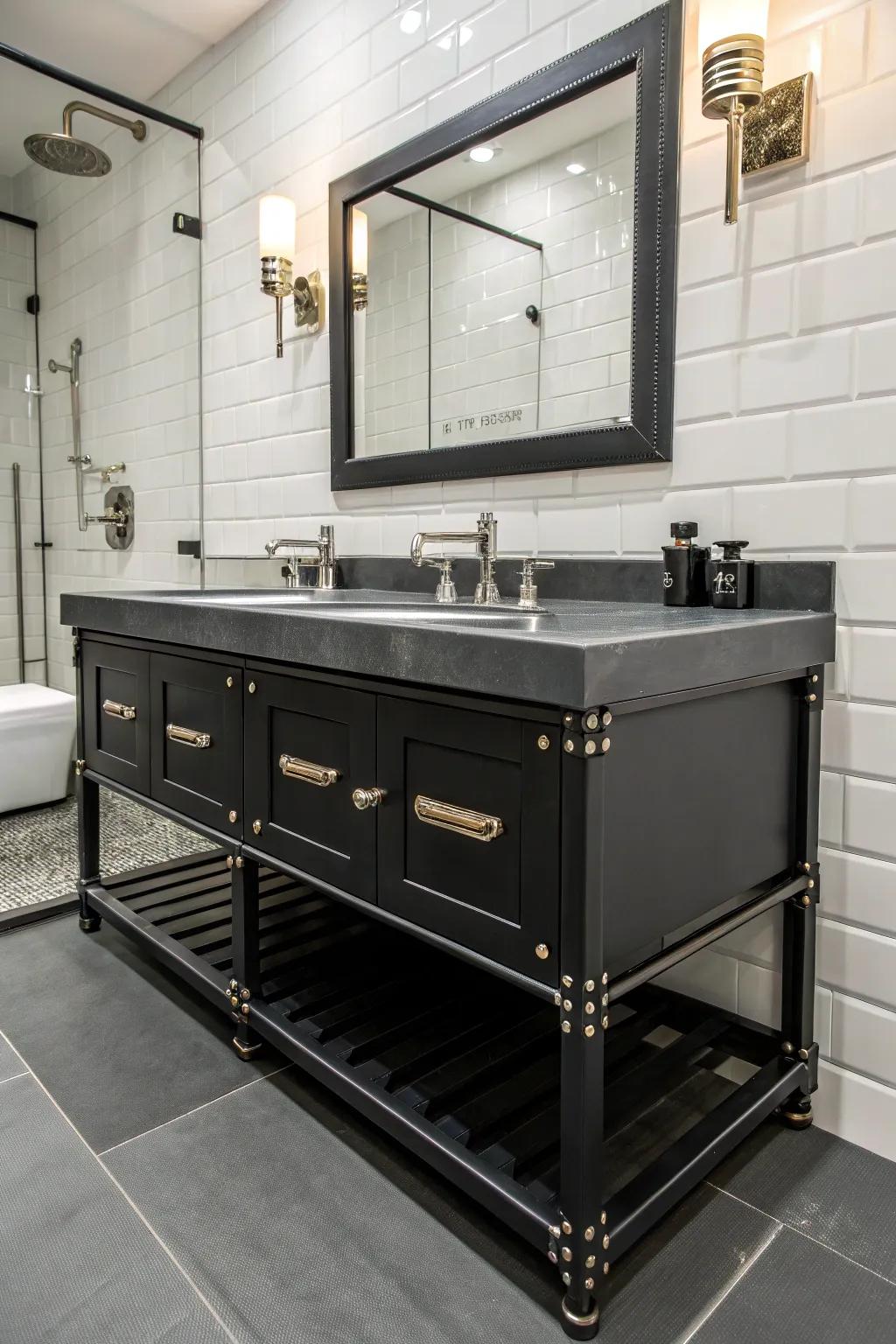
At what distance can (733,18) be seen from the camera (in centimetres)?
130

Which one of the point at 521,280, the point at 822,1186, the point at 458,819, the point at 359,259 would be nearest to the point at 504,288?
the point at 521,280

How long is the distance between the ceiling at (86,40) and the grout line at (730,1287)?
10.0ft

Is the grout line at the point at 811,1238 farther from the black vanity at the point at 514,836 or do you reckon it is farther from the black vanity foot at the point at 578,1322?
the black vanity foot at the point at 578,1322

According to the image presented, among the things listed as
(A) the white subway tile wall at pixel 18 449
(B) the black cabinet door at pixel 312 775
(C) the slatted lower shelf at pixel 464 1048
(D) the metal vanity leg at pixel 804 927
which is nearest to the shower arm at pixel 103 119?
(A) the white subway tile wall at pixel 18 449

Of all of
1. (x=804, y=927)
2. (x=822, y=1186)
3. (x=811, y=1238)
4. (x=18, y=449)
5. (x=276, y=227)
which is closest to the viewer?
(x=811, y=1238)

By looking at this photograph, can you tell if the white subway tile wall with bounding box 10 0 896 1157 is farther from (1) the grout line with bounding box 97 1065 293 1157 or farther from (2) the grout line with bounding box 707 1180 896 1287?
(1) the grout line with bounding box 97 1065 293 1157

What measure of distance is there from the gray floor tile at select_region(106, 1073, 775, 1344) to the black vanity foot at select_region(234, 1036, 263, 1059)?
0.58 feet

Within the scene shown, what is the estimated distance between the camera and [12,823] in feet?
9.29

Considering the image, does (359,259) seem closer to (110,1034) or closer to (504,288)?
(504,288)

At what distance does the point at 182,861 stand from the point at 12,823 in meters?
0.80

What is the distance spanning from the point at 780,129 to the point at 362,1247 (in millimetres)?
1731

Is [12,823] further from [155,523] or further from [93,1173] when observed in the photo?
[93,1173]

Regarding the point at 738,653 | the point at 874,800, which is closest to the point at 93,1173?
the point at 738,653

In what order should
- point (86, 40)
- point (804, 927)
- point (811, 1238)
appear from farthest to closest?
1. point (86, 40)
2. point (804, 927)
3. point (811, 1238)
